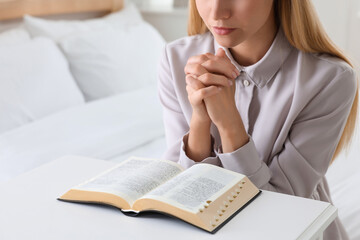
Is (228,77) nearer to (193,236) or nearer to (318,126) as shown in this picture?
(318,126)

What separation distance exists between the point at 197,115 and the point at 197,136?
48mm

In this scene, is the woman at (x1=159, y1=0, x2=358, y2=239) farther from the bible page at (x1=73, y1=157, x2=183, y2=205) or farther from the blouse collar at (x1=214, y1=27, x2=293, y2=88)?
the bible page at (x1=73, y1=157, x2=183, y2=205)

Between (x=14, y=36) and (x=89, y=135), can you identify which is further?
(x=14, y=36)

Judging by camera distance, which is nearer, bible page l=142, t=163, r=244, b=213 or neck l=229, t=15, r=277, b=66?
bible page l=142, t=163, r=244, b=213

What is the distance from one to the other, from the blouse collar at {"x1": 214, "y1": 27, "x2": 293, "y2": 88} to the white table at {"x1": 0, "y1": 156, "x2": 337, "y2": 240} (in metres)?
0.33

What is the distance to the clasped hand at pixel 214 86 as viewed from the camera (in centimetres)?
112

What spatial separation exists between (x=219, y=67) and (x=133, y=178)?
287mm

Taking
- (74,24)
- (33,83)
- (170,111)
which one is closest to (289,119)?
(170,111)

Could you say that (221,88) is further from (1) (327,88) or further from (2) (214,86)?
(1) (327,88)

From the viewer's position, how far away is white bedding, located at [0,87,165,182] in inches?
73.5

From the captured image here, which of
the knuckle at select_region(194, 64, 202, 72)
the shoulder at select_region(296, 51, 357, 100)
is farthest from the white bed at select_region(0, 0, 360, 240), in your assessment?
the knuckle at select_region(194, 64, 202, 72)

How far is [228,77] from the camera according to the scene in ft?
3.72

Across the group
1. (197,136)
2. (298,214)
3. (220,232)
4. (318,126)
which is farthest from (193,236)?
(318,126)

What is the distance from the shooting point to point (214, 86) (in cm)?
112
